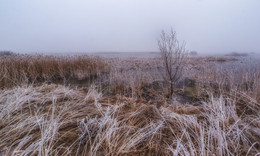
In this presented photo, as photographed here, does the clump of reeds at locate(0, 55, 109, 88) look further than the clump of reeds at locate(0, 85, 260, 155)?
Yes

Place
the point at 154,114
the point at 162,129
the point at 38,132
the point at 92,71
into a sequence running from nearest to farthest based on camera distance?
the point at 38,132 → the point at 162,129 → the point at 154,114 → the point at 92,71

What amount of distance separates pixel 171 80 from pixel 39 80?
555 centimetres

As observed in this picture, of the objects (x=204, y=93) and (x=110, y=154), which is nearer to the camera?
(x=110, y=154)

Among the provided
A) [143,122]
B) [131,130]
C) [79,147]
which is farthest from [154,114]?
[79,147]

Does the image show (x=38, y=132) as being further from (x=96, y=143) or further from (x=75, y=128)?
(x=96, y=143)

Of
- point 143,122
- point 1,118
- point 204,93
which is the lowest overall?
point 204,93

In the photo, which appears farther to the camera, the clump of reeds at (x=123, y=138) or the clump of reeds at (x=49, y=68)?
the clump of reeds at (x=49, y=68)

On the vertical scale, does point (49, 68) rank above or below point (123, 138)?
above

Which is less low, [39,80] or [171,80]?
[171,80]

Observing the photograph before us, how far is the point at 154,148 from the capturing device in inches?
38.9

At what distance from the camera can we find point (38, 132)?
3.73 ft

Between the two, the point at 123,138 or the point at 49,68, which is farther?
the point at 49,68

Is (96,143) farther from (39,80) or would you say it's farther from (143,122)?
(39,80)

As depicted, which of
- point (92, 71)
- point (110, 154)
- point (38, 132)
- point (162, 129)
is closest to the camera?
point (110, 154)
